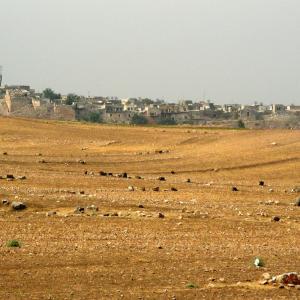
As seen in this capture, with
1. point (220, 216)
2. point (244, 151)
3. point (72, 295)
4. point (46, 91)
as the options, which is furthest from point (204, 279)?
point (46, 91)

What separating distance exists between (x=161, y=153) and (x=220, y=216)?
1075 inches

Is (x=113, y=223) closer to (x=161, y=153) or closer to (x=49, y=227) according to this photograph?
(x=49, y=227)

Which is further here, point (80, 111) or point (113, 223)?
point (80, 111)

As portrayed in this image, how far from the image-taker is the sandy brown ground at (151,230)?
12617 millimetres

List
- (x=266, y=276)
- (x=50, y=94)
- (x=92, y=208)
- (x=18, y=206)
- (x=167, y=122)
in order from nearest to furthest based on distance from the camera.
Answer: (x=266, y=276) → (x=18, y=206) → (x=92, y=208) → (x=167, y=122) → (x=50, y=94)

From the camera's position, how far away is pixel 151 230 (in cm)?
1820

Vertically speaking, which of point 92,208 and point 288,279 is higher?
point 288,279

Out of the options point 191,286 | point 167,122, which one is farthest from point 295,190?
point 167,122

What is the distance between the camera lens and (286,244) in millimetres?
17219

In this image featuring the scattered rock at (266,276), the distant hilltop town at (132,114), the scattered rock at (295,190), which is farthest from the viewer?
the distant hilltop town at (132,114)

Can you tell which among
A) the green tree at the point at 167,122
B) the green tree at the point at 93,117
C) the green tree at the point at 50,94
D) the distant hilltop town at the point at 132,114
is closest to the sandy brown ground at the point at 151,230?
the distant hilltop town at the point at 132,114

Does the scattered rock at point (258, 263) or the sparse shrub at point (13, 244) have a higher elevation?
the sparse shrub at point (13, 244)

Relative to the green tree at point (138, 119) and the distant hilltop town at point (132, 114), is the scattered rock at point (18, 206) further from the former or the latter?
the green tree at point (138, 119)

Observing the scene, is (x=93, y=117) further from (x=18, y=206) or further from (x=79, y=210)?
(x=79, y=210)
